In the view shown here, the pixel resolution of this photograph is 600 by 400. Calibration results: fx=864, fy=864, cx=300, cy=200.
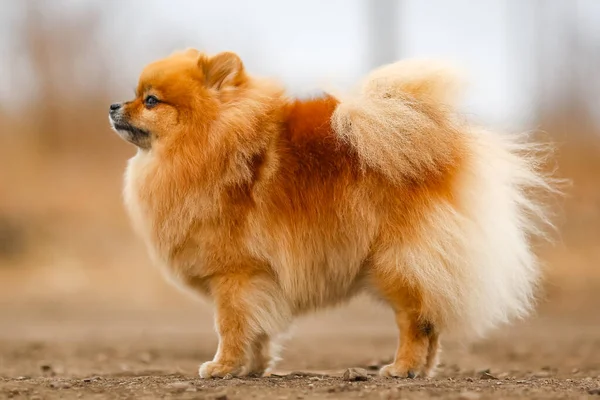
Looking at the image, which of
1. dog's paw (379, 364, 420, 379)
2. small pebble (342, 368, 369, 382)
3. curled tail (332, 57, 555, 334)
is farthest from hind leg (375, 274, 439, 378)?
small pebble (342, 368, 369, 382)

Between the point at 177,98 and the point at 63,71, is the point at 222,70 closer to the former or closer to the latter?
the point at 177,98

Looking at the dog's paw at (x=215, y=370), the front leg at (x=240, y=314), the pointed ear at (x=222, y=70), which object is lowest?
the dog's paw at (x=215, y=370)

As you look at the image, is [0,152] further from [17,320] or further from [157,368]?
[157,368]

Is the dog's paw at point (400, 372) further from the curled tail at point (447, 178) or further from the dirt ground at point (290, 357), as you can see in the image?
the curled tail at point (447, 178)

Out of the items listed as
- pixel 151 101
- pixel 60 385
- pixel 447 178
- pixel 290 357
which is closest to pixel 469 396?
pixel 447 178

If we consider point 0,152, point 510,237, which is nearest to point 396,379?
point 510,237

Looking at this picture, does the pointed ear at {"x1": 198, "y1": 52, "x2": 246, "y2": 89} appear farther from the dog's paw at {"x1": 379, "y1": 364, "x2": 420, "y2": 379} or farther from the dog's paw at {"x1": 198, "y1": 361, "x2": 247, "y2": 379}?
the dog's paw at {"x1": 379, "y1": 364, "x2": 420, "y2": 379}

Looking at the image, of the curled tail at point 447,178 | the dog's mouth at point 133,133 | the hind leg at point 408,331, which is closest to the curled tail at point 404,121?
the curled tail at point 447,178
